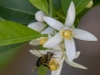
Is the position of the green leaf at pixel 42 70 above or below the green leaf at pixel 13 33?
below

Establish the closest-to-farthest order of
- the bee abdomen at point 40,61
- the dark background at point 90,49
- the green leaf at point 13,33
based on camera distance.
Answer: the green leaf at point 13,33
the bee abdomen at point 40,61
the dark background at point 90,49

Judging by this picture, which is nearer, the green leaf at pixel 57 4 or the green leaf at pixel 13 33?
the green leaf at pixel 13 33

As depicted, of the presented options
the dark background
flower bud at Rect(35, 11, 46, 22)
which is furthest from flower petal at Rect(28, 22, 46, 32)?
the dark background

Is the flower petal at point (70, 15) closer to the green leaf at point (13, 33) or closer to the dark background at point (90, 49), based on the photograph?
the green leaf at point (13, 33)

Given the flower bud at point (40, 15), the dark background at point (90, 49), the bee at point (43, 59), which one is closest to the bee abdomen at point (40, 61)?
the bee at point (43, 59)

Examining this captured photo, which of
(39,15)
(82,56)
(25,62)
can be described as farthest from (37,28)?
(25,62)

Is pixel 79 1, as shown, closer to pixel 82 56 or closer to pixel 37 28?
pixel 37 28

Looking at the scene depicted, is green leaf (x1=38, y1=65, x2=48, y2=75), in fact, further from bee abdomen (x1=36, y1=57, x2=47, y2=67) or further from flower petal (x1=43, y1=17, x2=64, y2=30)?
flower petal (x1=43, y1=17, x2=64, y2=30)
